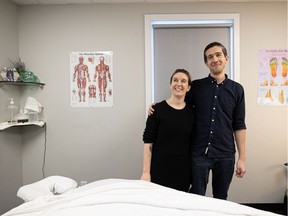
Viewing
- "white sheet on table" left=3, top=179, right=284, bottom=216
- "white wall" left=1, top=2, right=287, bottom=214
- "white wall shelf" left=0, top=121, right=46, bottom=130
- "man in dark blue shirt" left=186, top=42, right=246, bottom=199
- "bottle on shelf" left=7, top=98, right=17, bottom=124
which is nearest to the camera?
"white sheet on table" left=3, top=179, right=284, bottom=216


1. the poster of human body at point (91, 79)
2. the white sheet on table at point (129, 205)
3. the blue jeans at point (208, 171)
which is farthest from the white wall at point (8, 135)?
the blue jeans at point (208, 171)

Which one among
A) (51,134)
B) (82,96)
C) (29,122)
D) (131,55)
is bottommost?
(51,134)

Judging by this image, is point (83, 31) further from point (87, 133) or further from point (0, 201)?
point (0, 201)

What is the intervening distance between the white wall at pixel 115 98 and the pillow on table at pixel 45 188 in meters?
0.81

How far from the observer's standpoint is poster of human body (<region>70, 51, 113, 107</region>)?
226 cm

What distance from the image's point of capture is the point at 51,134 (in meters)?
2.29

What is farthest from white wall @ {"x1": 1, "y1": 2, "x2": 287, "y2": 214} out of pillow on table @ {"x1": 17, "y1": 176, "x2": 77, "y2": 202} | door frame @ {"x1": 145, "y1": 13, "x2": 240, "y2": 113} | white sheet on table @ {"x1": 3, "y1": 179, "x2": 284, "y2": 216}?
white sheet on table @ {"x1": 3, "y1": 179, "x2": 284, "y2": 216}

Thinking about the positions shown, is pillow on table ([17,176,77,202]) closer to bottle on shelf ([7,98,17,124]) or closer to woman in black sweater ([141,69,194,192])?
woman in black sweater ([141,69,194,192])

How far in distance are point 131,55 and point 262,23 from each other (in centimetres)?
141

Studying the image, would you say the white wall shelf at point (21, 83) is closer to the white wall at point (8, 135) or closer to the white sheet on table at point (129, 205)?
the white wall at point (8, 135)

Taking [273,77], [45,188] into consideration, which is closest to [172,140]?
[45,188]

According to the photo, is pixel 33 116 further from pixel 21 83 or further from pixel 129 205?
pixel 129 205

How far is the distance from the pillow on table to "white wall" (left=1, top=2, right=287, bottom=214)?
0.81 metres

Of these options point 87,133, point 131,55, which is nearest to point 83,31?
point 131,55
